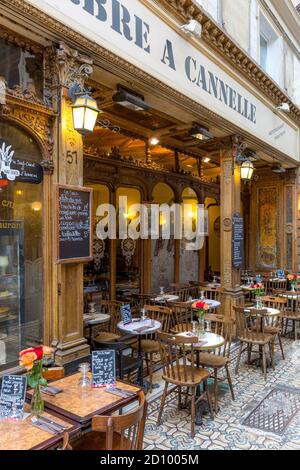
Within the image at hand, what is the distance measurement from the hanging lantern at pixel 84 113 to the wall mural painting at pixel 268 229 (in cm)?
895

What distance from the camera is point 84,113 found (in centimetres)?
364

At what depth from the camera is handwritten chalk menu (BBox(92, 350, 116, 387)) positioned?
9.95 ft

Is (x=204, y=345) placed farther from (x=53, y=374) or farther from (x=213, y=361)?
(x=53, y=374)

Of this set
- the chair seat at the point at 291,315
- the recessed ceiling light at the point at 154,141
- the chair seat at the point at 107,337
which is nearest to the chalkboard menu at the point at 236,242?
the chair seat at the point at 291,315

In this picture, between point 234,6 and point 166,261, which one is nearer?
point 234,6

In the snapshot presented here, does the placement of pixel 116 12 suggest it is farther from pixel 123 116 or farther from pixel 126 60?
pixel 123 116

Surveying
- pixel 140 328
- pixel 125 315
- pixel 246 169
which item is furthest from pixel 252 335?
pixel 246 169

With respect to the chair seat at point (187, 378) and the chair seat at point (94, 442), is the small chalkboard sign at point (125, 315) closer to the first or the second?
the chair seat at point (187, 378)

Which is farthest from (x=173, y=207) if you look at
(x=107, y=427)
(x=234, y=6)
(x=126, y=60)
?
(x=107, y=427)

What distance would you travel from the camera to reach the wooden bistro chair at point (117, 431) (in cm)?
231

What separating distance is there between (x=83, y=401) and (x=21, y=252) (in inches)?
72.1

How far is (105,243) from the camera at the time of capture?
7508 millimetres

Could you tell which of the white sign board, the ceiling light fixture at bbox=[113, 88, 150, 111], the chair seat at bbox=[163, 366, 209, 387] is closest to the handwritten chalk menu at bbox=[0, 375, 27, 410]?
the chair seat at bbox=[163, 366, 209, 387]

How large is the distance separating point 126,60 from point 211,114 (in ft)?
7.71
